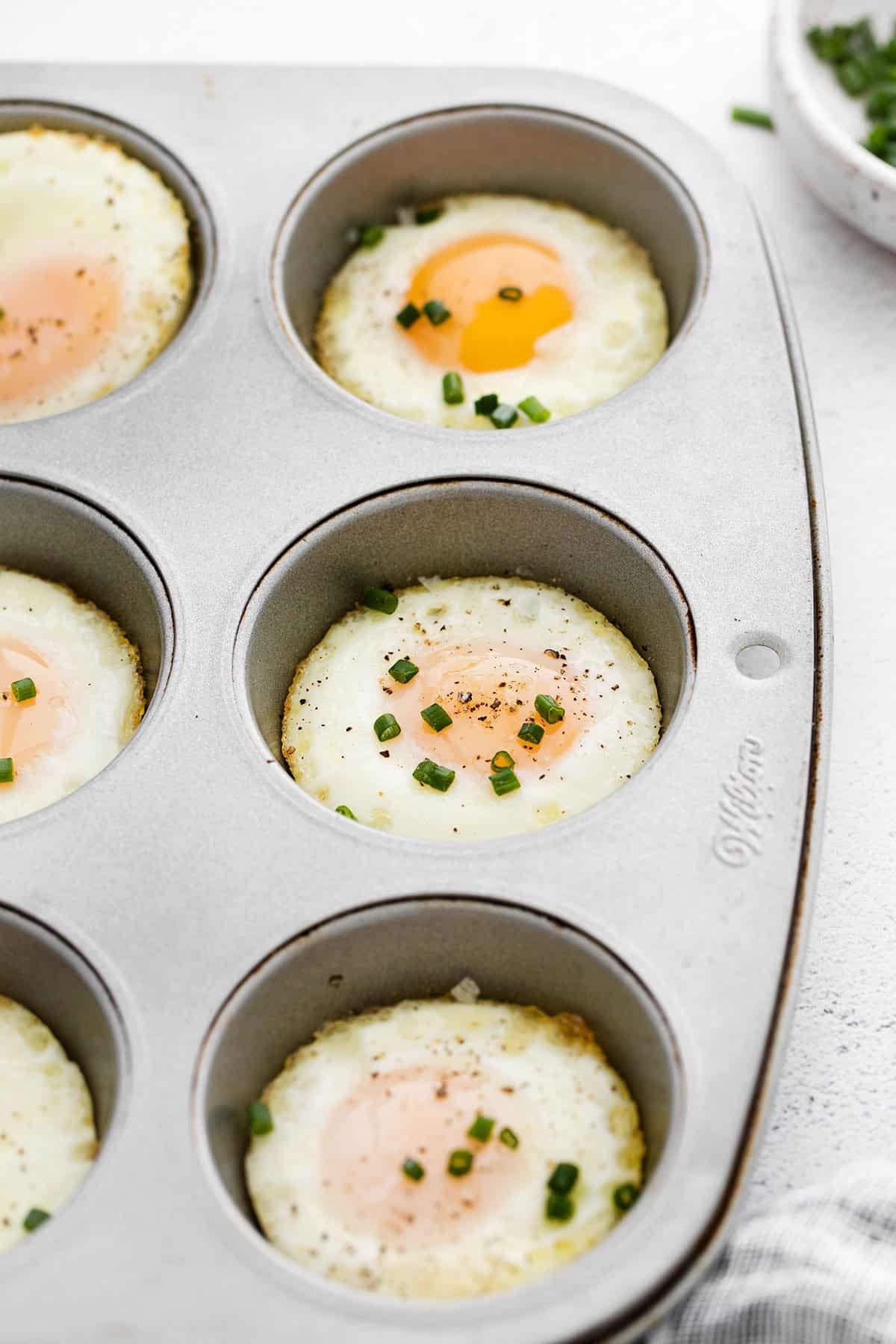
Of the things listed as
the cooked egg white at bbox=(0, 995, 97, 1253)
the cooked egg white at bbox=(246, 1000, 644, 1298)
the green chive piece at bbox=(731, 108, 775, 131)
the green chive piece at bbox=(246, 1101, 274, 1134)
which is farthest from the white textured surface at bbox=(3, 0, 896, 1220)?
the cooked egg white at bbox=(0, 995, 97, 1253)

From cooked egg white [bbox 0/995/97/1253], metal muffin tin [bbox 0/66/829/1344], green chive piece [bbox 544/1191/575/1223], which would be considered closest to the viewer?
metal muffin tin [bbox 0/66/829/1344]

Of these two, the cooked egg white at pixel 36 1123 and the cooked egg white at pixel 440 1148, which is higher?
the cooked egg white at pixel 440 1148

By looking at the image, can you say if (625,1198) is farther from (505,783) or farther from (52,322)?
(52,322)

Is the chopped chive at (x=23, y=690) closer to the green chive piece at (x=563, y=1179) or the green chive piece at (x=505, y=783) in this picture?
the green chive piece at (x=505, y=783)

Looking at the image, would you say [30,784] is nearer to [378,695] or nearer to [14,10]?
[378,695]

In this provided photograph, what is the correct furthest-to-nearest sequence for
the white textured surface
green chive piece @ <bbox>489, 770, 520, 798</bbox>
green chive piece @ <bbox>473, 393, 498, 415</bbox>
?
green chive piece @ <bbox>473, 393, 498, 415</bbox> < green chive piece @ <bbox>489, 770, 520, 798</bbox> < the white textured surface

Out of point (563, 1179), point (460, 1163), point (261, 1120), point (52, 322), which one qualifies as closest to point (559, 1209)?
point (563, 1179)

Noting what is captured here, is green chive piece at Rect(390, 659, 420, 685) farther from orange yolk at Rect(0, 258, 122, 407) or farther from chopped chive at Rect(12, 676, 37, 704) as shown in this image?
orange yolk at Rect(0, 258, 122, 407)

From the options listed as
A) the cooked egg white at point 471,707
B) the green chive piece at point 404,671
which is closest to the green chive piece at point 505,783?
the cooked egg white at point 471,707
